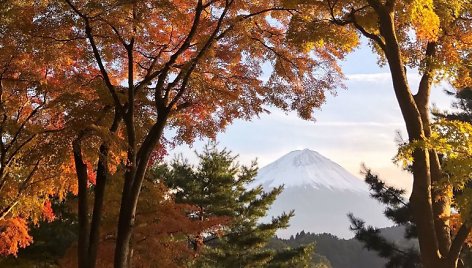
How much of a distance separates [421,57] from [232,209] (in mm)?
13903

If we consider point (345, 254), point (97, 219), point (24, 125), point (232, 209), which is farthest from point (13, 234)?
point (345, 254)

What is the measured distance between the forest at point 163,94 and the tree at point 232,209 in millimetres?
6954

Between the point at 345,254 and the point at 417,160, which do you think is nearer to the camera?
the point at 417,160

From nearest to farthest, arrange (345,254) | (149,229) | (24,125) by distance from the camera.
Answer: (24,125)
(149,229)
(345,254)

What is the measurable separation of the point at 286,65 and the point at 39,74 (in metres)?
5.40

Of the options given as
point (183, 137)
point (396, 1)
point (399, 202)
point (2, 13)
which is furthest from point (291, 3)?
point (399, 202)

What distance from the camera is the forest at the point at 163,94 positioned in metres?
6.79

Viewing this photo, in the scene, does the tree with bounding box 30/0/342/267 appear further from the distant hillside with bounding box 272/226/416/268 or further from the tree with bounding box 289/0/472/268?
the distant hillside with bounding box 272/226/416/268

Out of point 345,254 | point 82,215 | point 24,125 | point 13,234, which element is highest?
point 24,125

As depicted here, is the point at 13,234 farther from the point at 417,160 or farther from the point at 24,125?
the point at 417,160

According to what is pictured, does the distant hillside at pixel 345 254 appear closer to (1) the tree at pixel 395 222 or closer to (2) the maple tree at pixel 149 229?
(1) the tree at pixel 395 222

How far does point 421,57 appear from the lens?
350 inches

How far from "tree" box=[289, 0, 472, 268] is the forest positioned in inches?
0.8

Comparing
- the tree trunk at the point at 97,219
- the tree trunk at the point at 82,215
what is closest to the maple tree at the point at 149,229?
the tree trunk at the point at 82,215
